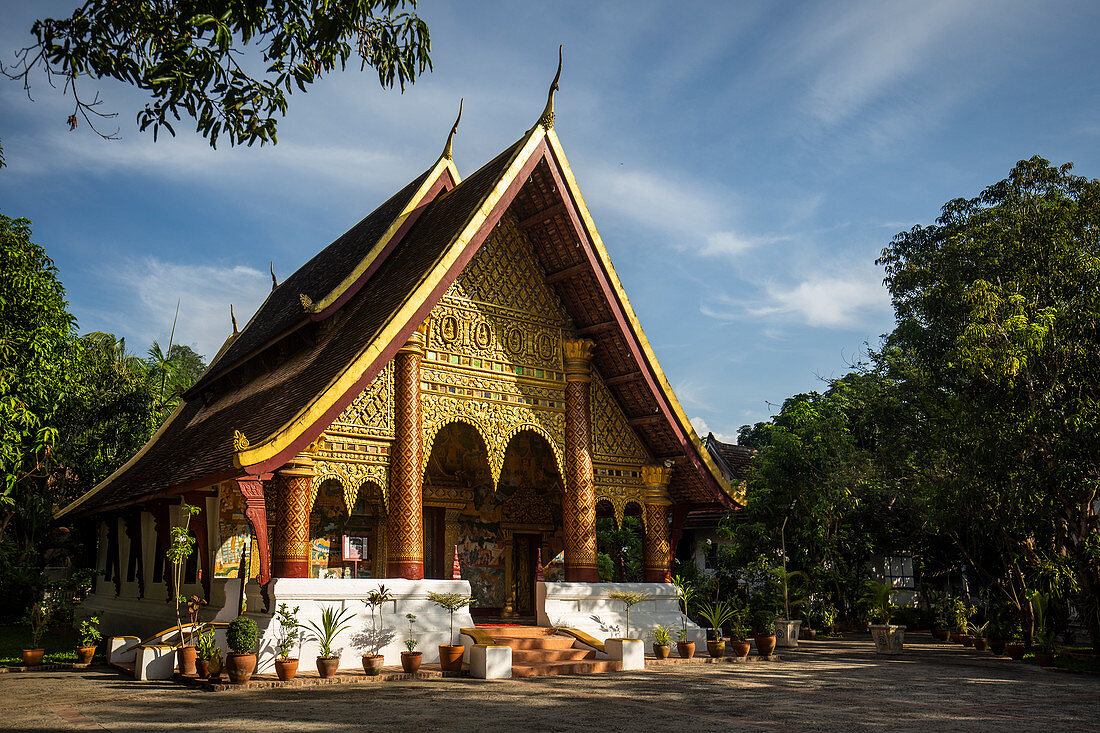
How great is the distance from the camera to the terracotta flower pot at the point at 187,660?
10250 millimetres

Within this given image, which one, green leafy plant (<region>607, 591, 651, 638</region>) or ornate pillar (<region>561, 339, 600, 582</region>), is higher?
ornate pillar (<region>561, 339, 600, 582</region>)

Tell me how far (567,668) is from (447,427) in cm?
550

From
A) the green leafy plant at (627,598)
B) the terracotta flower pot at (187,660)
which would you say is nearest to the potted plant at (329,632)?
the terracotta flower pot at (187,660)

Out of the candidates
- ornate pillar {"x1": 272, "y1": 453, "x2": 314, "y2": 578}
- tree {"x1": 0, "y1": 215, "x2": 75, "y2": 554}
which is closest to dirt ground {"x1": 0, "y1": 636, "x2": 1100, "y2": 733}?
ornate pillar {"x1": 272, "y1": 453, "x2": 314, "y2": 578}

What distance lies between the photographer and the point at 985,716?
7.55 m

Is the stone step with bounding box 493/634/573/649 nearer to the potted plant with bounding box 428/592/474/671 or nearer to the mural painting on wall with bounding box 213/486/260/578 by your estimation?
the potted plant with bounding box 428/592/474/671

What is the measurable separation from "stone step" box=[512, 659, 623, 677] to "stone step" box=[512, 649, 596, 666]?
0.11m

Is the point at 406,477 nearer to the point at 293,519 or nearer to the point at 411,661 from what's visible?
the point at 293,519

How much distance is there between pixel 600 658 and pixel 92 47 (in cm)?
921

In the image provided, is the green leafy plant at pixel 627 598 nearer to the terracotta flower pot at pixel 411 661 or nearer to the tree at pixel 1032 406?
the terracotta flower pot at pixel 411 661

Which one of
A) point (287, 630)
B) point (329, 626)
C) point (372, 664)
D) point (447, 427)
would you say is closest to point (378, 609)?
point (329, 626)

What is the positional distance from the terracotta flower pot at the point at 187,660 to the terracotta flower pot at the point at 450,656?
301cm

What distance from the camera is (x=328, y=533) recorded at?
14.2 m

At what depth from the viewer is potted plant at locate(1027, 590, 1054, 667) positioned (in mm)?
13164
